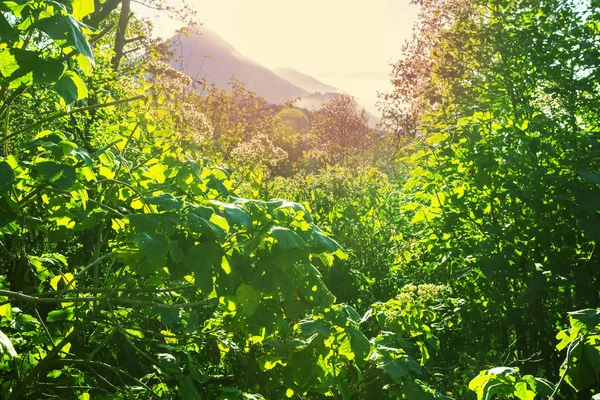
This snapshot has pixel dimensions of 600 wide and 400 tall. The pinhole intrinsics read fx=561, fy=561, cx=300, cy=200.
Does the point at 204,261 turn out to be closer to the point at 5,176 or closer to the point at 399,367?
the point at 5,176

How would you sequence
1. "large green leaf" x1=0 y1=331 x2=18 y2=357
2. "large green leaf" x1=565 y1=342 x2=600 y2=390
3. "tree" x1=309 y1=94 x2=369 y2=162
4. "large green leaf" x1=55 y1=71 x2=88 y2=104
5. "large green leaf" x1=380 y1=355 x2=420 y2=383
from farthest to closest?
"tree" x1=309 y1=94 x2=369 y2=162 → "large green leaf" x1=380 y1=355 x2=420 y2=383 → "large green leaf" x1=565 y1=342 x2=600 y2=390 → "large green leaf" x1=55 y1=71 x2=88 y2=104 → "large green leaf" x1=0 y1=331 x2=18 y2=357

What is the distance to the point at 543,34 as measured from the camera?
169 inches

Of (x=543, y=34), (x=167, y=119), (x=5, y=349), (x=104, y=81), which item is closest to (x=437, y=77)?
(x=543, y=34)

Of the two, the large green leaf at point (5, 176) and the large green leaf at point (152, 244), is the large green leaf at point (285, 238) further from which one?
the large green leaf at point (5, 176)

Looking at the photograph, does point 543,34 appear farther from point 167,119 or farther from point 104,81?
point 104,81

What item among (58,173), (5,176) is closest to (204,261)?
(58,173)

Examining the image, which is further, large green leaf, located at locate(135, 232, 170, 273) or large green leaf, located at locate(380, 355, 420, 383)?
large green leaf, located at locate(380, 355, 420, 383)

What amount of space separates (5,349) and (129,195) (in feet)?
3.15

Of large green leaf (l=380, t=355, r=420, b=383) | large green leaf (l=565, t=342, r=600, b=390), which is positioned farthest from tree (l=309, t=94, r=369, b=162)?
large green leaf (l=565, t=342, r=600, b=390)

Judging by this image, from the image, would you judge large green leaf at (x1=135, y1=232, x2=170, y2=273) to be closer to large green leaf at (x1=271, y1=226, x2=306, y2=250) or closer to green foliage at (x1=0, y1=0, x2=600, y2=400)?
green foliage at (x1=0, y1=0, x2=600, y2=400)

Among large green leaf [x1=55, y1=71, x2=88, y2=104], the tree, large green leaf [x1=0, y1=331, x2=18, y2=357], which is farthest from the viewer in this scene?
the tree

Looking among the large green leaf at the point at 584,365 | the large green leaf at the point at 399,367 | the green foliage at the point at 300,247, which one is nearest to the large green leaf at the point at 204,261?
the green foliage at the point at 300,247

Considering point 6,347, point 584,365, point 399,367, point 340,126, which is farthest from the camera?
point 340,126

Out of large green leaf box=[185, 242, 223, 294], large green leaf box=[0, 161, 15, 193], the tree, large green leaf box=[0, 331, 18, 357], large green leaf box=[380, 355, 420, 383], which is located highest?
the tree
